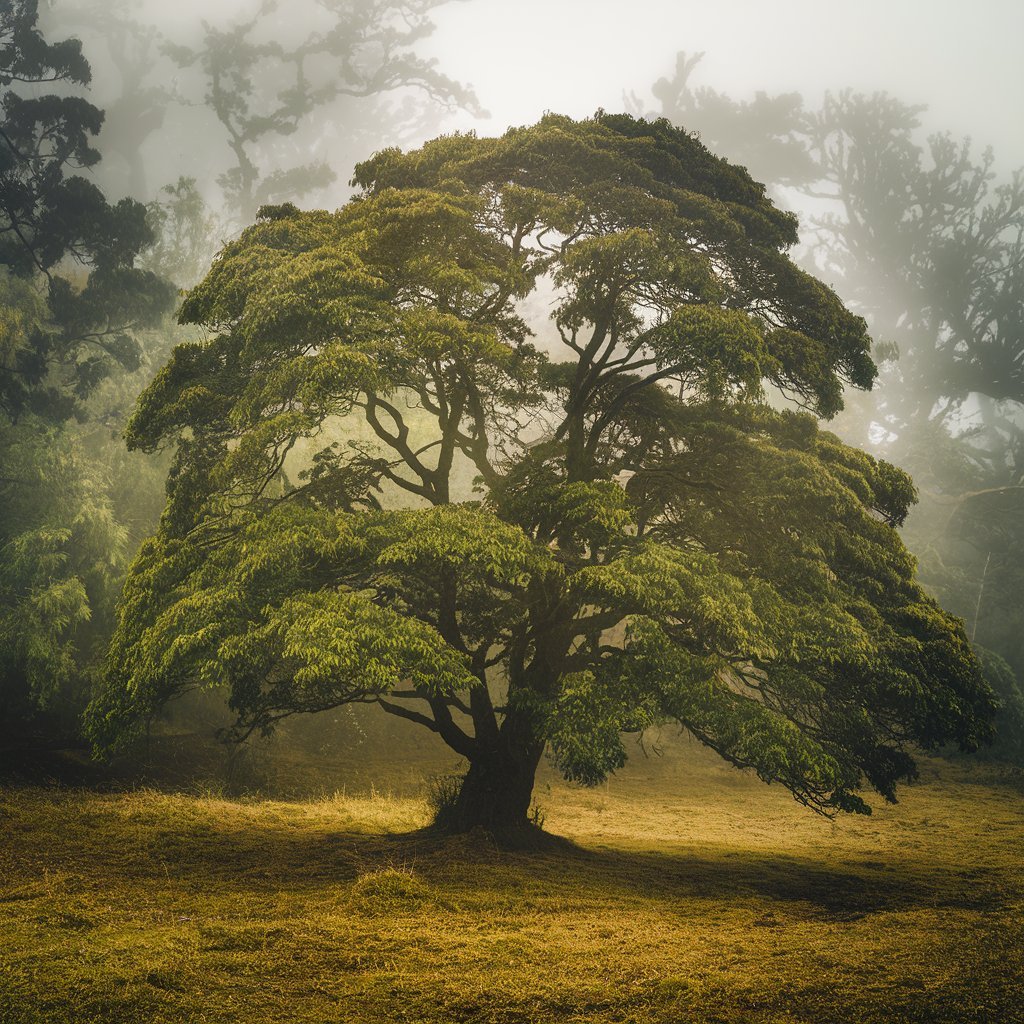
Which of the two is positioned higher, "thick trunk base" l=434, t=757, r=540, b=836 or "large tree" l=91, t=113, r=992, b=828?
"large tree" l=91, t=113, r=992, b=828

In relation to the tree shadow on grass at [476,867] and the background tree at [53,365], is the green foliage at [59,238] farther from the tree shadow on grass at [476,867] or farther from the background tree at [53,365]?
the tree shadow on grass at [476,867]

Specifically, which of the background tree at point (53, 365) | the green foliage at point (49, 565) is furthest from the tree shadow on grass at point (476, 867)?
the background tree at point (53, 365)

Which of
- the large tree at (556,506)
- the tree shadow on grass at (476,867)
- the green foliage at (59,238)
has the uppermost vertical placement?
the green foliage at (59,238)

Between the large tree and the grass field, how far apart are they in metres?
1.37

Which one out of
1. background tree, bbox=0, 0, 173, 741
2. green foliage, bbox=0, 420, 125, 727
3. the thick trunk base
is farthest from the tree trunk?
green foliage, bbox=0, 420, 125, 727

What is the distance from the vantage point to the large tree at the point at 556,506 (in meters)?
8.42

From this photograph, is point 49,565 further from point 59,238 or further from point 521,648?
point 521,648

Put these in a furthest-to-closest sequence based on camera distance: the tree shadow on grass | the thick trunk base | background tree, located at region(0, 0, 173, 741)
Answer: background tree, located at region(0, 0, 173, 741) < the thick trunk base < the tree shadow on grass

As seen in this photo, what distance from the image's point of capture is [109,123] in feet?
175

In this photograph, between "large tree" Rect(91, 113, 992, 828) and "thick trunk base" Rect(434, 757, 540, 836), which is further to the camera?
"thick trunk base" Rect(434, 757, 540, 836)

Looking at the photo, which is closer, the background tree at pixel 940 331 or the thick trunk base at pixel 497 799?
the thick trunk base at pixel 497 799

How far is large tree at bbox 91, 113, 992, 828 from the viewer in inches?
332

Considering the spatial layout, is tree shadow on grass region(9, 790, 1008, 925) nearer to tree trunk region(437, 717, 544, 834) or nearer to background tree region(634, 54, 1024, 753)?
tree trunk region(437, 717, 544, 834)

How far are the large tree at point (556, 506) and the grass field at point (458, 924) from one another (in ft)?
4.51
